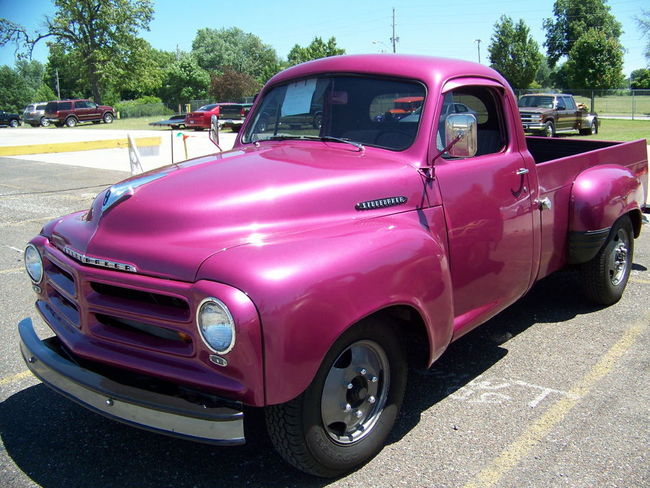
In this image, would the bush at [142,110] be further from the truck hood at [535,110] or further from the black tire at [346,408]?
the black tire at [346,408]

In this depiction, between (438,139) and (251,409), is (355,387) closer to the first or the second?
(251,409)

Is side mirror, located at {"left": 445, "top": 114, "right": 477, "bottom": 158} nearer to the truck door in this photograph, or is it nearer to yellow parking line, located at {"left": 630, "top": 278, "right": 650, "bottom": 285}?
the truck door

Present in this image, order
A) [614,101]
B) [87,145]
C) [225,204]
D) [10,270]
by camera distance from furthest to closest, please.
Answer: [614,101], [87,145], [10,270], [225,204]

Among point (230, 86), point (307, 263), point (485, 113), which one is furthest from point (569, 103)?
point (230, 86)

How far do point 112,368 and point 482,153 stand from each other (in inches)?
101

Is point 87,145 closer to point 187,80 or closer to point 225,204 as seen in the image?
point 225,204

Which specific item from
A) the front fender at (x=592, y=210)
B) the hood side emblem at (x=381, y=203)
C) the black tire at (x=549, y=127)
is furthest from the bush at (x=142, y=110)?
the hood side emblem at (x=381, y=203)

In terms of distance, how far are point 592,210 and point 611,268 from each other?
759 mm

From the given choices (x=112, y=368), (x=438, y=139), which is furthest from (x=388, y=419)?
(x=438, y=139)

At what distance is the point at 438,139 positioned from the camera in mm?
3455

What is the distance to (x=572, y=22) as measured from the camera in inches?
2470

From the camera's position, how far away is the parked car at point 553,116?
883 inches

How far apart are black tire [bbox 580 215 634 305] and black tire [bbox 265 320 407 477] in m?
2.54

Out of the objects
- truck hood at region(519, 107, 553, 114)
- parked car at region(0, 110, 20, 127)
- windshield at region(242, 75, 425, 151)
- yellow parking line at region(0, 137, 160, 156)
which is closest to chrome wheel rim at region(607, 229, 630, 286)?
windshield at region(242, 75, 425, 151)
